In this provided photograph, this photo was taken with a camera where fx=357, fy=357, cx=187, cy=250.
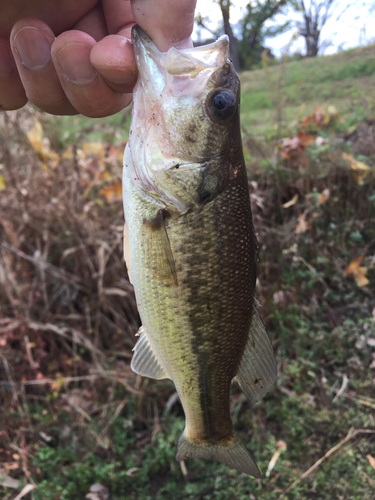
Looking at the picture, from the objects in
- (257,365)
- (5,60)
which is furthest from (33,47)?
(257,365)

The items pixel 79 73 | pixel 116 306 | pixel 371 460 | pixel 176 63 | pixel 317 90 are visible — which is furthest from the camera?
pixel 317 90

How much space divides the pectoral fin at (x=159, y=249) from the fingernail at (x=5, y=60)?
3.22 ft

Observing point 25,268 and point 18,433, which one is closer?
point 18,433

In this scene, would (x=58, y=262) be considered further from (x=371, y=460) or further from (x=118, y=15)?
(x=371, y=460)

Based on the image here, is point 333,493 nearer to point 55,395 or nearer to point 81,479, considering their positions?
point 81,479

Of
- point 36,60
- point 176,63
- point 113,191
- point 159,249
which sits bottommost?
point 159,249

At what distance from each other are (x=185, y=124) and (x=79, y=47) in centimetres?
50

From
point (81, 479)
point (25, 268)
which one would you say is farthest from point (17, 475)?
point (25, 268)

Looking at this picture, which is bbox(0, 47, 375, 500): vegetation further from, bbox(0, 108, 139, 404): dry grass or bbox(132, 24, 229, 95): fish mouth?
bbox(132, 24, 229, 95): fish mouth

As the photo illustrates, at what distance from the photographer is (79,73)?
1.31 metres

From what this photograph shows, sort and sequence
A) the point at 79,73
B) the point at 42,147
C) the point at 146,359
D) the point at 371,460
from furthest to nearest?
the point at 42,147, the point at 371,460, the point at 146,359, the point at 79,73

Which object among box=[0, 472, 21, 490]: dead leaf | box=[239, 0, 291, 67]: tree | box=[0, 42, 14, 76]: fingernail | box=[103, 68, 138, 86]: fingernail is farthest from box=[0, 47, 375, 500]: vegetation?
box=[239, 0, 291, 67]: tree

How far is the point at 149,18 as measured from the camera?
1112mm

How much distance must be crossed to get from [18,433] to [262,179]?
335 cm
